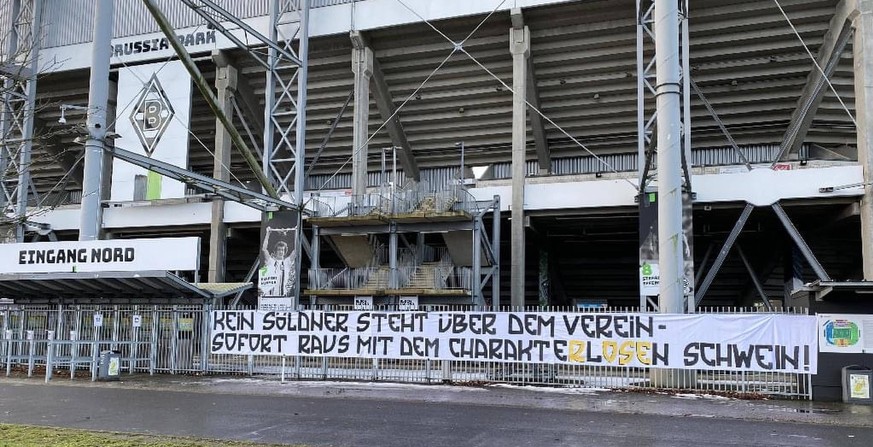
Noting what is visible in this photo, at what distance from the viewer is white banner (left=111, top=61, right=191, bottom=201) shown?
30781 millimetres

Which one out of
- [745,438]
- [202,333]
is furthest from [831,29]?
[202,333]

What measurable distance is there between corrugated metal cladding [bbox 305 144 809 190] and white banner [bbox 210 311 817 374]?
13.9m

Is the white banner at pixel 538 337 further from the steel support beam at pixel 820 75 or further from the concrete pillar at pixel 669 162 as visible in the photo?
the steel support beam at pixel 820 75

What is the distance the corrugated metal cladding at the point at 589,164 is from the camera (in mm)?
34562

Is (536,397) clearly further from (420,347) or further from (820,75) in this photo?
(820,75)

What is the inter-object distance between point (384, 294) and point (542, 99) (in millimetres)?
11884

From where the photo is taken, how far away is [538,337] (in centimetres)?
1755

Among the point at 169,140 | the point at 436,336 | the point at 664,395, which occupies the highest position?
the point at 169,140

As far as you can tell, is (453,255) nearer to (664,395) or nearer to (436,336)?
(436,336)

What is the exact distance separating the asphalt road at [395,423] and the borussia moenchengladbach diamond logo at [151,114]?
709 inches

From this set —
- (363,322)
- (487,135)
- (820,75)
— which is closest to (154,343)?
(363,322)

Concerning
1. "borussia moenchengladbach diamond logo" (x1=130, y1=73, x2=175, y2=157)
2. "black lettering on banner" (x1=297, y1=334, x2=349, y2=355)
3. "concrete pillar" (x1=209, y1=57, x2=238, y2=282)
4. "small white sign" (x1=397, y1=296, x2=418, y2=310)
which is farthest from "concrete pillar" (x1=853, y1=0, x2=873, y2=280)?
"borussia moenchengladbach diamond logo" (x1=130, y1=73, x2=175, y2=157)

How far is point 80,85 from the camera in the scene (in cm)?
3634

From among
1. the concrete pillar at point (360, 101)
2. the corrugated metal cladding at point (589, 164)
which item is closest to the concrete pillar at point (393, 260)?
the concrete pillar at point (360, 101)
